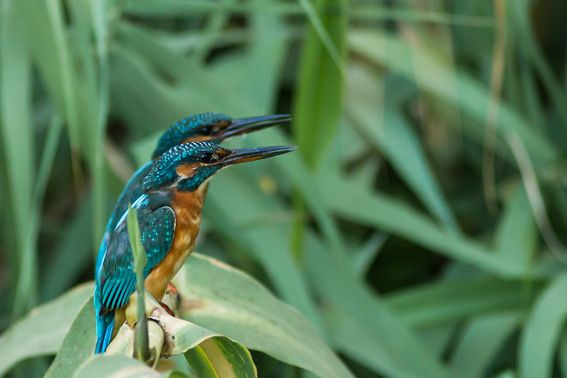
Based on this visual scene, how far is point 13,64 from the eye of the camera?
1.83m

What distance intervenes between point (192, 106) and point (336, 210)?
40 cm

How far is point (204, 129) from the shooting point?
1542 millimetres

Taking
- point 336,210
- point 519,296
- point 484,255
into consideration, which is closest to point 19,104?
point 336,210

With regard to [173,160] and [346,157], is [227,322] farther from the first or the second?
[346,157]

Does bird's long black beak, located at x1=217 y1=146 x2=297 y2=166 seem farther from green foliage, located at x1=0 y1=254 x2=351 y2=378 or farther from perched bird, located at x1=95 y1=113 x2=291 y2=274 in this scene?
perched bird, located at x1=95 y1=113 x2=291 y2=274

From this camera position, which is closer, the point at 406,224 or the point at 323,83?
the point at 323,83

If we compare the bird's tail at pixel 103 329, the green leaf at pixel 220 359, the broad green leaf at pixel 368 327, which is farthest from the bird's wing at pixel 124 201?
the broad green leaf at pixel 368 327

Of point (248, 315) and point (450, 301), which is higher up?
point (248, 315)

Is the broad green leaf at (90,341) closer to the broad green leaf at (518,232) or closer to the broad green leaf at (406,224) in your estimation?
the broad green leaf at (406,224)

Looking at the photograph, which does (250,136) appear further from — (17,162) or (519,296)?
(519,296)

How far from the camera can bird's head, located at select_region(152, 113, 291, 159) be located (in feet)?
4.98

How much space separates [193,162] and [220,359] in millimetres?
303

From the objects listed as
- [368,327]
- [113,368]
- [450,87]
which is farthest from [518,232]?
[113,368]

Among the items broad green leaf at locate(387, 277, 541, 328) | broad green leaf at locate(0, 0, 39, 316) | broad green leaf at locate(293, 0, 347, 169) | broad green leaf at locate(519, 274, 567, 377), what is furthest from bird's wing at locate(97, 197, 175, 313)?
broad green leaf at locate(387, 277, 541, 328)
